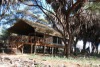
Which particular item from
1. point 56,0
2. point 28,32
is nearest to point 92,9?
point 56,0

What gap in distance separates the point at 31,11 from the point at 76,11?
47.4ft

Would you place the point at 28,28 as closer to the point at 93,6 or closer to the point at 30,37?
the point at 30,37

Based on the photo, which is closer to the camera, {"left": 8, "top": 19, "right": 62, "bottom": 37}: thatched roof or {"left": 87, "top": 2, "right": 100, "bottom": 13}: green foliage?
{"left": 87, "top": 2, "right": 100, "bottom": 13}: green foliage

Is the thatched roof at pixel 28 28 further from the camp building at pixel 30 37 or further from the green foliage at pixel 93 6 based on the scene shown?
the green foliage at pixel 93 6

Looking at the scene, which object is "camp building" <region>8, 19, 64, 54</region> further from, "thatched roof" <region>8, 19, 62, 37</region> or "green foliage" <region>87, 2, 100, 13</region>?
"green foliage" <region>87, 2, 100, 13</region>

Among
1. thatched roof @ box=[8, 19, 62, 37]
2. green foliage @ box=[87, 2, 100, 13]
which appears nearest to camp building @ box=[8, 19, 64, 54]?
thatched roof @ box=[8, 19, 62, 37]

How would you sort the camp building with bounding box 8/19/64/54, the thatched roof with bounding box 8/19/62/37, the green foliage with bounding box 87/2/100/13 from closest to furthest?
the green foliage with bounding box 87/2/100/13 < the camp building with bounding box 8/19/64/54 < the thatched roof with bounding box 8/19/62/37

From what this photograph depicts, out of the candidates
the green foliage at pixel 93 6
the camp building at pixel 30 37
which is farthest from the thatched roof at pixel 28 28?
the green foliage at pixel 93 6

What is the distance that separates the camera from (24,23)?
109 ft

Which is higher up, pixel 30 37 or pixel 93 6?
pixel 93 6

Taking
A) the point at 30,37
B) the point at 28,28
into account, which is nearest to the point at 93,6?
the point at 30,37

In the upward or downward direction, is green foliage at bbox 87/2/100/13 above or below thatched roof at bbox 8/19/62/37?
above

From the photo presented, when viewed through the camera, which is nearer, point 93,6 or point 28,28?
point 93,6

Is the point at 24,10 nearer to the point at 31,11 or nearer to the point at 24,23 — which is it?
the point at 31,11
